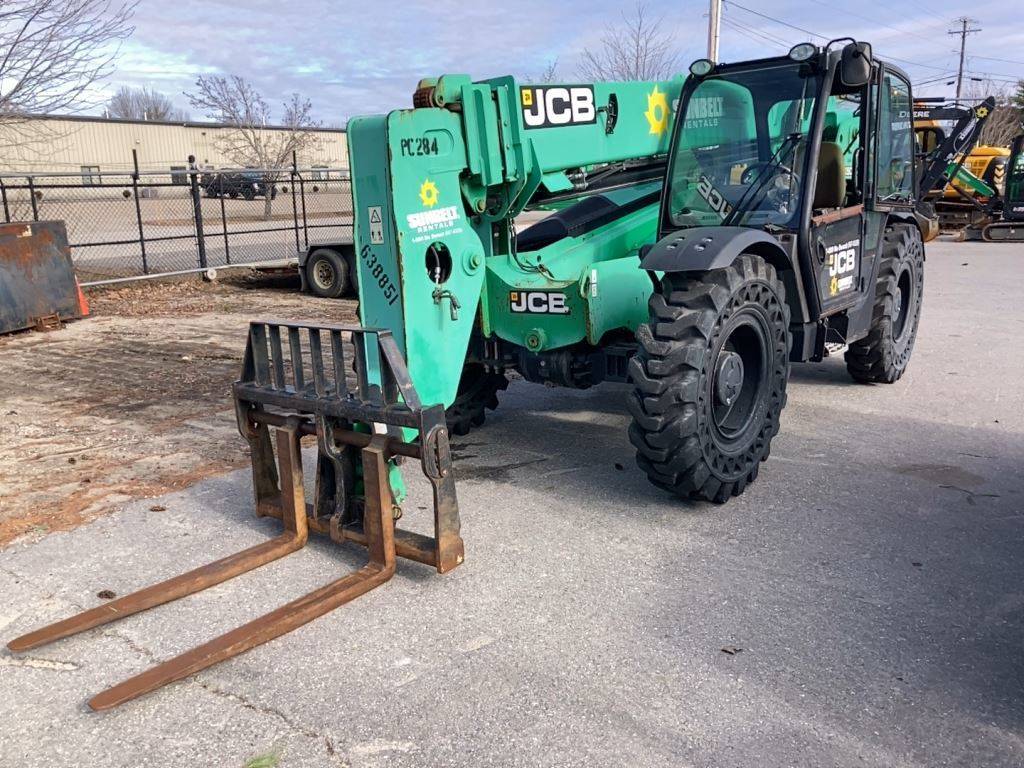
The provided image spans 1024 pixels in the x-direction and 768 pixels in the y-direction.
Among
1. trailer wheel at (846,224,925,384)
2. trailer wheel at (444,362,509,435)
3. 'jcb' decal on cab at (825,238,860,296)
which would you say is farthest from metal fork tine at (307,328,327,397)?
trailer wheel at (846,224,925,384)

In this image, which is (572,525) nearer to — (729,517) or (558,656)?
(729,517)

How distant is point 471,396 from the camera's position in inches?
243

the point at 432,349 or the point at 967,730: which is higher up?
the point at 432,349

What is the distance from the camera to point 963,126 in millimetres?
9461

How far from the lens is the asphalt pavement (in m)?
2.90

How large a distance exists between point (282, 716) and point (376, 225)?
93.2 inches

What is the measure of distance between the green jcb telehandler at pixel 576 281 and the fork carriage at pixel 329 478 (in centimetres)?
1

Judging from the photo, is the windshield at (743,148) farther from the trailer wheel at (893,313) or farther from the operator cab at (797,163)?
the trailer wheel at (893,313)

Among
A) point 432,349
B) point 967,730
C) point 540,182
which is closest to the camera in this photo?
point 967,730

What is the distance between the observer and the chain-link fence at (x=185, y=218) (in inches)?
598

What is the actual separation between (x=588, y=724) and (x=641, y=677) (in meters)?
0.36

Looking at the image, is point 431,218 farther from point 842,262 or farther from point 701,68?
point 842,262

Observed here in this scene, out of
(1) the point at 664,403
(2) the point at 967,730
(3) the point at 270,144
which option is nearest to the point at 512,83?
(1) the point at 664,403

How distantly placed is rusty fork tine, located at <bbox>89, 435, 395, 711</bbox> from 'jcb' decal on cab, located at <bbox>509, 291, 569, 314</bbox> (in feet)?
4.68
